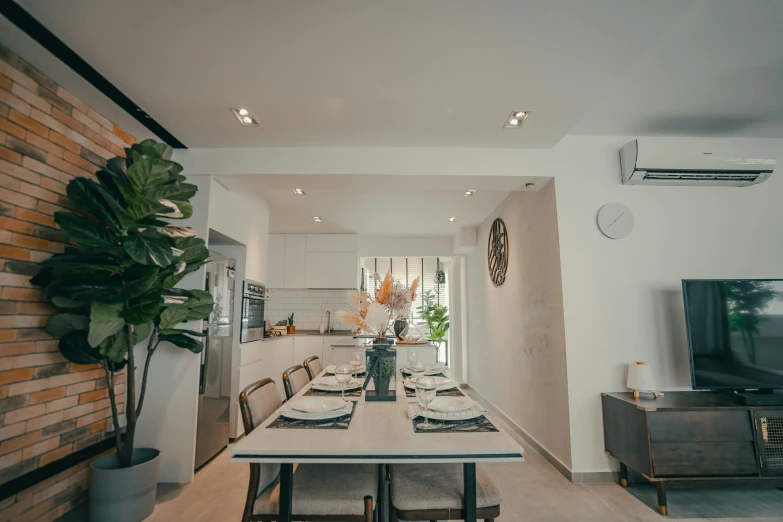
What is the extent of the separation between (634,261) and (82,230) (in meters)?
3.64

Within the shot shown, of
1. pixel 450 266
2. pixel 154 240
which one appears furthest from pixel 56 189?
pixel 450 266

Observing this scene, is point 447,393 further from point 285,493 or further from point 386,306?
point 285,493

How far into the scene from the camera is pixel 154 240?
7.06 feet

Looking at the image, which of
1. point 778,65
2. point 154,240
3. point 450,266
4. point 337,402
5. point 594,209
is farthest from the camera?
point 450,266

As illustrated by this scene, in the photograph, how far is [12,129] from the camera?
200 cm

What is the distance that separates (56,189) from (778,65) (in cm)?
427

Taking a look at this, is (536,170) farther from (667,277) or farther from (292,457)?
(292,457)

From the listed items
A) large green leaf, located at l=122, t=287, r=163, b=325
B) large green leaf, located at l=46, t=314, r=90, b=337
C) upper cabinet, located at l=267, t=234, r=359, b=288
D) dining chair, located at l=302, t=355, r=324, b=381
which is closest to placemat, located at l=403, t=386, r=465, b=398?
dining chair, located at l=302, t=355, r=324, b=381

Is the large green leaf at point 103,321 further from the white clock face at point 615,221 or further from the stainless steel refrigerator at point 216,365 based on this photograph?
the white clock face at point 615,221

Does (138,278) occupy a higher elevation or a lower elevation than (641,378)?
higher

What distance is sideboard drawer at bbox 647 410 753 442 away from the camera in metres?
2.46

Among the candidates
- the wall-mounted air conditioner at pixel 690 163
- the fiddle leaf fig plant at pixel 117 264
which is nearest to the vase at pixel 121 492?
the fiddle leaf fig plant at pixel 117 264

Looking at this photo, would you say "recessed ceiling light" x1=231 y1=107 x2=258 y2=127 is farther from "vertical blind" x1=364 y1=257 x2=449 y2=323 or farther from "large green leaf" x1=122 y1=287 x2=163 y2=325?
"vertical blind" x1=364 y1=257 x2=449 y2=323

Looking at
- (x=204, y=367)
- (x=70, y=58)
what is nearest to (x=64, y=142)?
(x=70, y=58)
